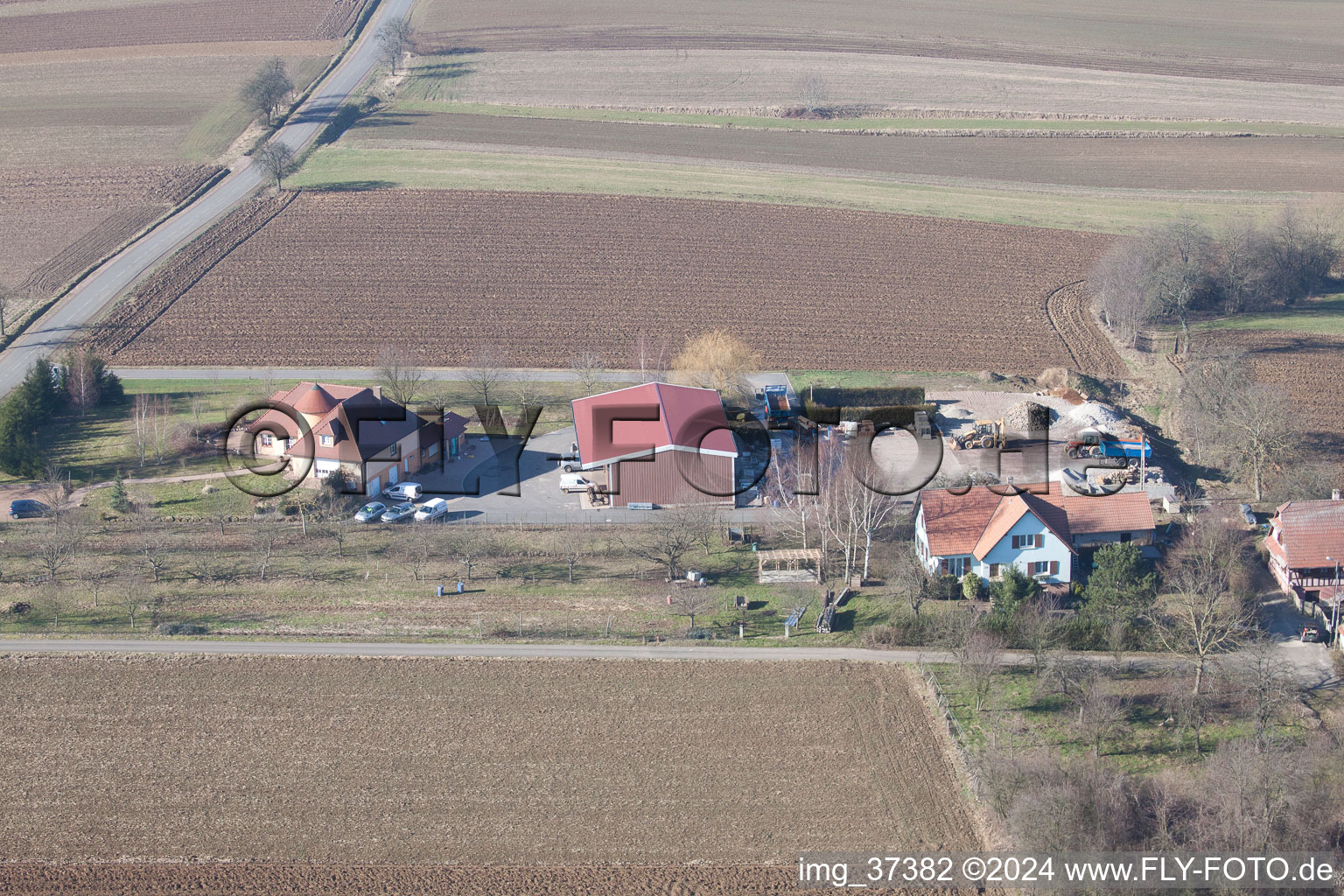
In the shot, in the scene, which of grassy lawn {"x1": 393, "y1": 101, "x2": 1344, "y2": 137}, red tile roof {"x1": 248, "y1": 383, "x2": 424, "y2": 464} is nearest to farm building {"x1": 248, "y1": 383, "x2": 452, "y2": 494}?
red tile roof {"x1": 248, "y1": 383, "x2": 424, "y2": 464}

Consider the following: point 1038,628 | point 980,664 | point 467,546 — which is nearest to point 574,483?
point 467,546

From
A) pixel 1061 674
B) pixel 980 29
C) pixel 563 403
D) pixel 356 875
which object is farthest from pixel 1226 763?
pixel 980 29

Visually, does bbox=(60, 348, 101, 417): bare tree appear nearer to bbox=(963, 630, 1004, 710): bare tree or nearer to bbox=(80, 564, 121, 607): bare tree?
bbox=(80, 564, 121, 607): bare tree

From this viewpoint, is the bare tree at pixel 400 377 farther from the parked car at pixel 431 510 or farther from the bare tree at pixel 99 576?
the bare tree at pixel 99 576

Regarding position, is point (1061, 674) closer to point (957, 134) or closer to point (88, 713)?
point (88, 713)

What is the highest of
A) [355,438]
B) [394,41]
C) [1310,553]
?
[394,41]

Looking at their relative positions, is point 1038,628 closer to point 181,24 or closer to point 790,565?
point 790,565

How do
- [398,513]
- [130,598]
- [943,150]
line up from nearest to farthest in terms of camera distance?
1. [130,598]
2. [398,513]
3. [943,150]
